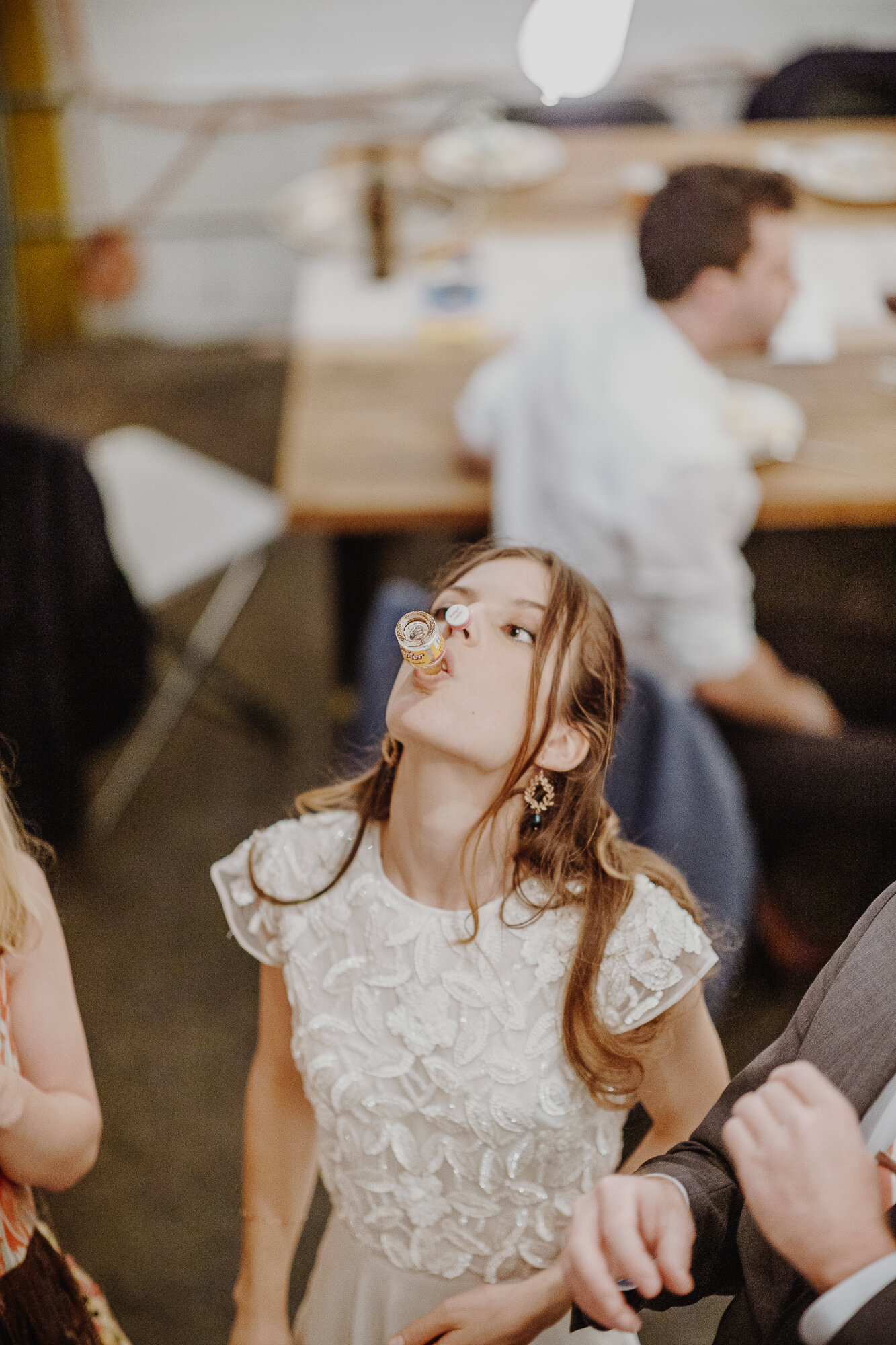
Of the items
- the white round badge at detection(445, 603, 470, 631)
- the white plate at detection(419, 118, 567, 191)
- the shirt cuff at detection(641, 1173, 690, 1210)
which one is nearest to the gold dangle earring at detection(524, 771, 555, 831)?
the white round badge at detection(445, 603, 470, 631)

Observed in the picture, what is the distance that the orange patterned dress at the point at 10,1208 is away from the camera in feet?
2.79

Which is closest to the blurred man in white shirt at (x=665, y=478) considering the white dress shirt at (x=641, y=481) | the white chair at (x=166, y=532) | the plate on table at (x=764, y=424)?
the white dress shirt at (x=641, y=481)

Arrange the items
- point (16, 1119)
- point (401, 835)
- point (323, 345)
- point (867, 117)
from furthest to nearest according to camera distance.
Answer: point (867, 117) → point (323, 345) → point (401, 835) → point (16, 1119)

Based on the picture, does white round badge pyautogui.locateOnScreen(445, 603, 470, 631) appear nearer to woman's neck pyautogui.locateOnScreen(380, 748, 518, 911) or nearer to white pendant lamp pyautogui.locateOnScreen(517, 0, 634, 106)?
woman's neck pyautogui.locateOnScreen(380, 748, 518, 911)

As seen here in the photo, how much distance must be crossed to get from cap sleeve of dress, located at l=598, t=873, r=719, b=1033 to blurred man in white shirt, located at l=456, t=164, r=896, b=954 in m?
0.99

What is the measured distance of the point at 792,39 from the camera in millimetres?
4055

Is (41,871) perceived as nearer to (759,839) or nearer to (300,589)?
(759,839)

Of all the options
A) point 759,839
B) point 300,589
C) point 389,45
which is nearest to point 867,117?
point 389,45

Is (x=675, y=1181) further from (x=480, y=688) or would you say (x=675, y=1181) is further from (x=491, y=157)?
(x=491, y=157)

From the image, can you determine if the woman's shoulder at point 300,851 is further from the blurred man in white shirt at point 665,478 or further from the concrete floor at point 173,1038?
the blurred man in white shirt at point 665,478

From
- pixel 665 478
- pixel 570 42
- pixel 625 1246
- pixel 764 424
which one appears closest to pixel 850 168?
pixel 764 424

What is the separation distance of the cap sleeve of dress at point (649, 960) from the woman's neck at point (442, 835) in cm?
9

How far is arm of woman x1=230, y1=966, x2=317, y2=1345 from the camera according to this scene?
83 cm

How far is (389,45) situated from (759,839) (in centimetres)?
327
